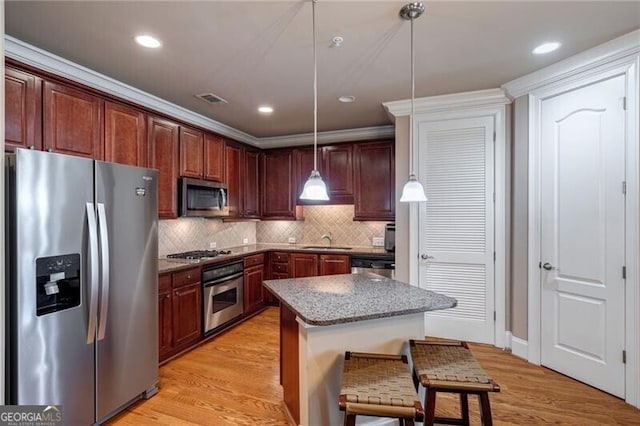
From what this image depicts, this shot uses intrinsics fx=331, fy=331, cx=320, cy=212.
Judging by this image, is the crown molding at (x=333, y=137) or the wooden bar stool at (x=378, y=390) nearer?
the wooden bar stool at (x=378, y=390)

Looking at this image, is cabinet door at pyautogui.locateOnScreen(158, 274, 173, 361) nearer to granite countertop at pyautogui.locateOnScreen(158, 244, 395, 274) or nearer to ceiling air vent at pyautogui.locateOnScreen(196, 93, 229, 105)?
granite countertop at pyautogui.locateOnScreen(158, 244, 395, 274)

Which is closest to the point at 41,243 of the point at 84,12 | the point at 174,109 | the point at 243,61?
the point at 84,12

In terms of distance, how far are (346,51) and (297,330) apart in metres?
2.01

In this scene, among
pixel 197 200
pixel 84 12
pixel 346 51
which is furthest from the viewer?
pixel 197 200

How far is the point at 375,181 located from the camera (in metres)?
4.64

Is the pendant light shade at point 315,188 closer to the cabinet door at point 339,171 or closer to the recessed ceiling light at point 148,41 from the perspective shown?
the recessed ceiling light at point 148,41

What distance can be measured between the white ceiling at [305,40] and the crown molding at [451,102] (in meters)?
0.16

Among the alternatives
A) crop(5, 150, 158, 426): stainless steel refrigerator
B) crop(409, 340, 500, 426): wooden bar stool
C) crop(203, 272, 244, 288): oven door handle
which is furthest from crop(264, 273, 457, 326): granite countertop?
crop(203, 272, 244, 288): oven door handle

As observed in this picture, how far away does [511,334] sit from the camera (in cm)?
330

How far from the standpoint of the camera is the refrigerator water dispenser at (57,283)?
6.04ft

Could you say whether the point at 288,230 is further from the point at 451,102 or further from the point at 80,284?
the point at 80,284

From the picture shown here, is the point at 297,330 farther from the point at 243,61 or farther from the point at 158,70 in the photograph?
the point at 158,70

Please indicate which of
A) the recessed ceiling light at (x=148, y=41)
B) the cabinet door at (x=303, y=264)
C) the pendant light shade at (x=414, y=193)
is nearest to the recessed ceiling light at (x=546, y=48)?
the pendant light shade at (x=414, y=193)

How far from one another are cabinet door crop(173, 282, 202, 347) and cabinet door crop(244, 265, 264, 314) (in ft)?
2.90
